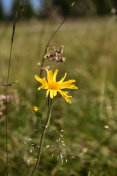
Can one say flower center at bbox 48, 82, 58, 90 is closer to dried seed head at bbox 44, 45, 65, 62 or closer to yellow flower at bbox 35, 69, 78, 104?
yellow flower at bbox 35, 69, 78, 104

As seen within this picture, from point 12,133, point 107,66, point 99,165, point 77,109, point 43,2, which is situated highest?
point 43,2

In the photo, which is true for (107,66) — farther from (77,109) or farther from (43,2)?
(43,2)

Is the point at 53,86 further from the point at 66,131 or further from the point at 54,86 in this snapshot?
the point at 66,131

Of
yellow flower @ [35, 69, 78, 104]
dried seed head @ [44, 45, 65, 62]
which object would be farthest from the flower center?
dried seed head @ [44, 45, 65, 62]

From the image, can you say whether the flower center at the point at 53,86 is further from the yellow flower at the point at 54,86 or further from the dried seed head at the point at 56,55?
the dried seed head at the point at 56,55

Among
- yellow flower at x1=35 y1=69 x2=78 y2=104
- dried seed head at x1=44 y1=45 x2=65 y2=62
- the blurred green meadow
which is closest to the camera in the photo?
yellow flower at x1=35 y1=69 x2=78 y2=104

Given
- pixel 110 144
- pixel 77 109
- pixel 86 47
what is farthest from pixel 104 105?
pixel 86 47

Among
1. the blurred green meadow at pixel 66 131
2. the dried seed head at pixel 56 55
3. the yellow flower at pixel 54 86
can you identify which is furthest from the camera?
the blurred green meadow at pixel 66 131

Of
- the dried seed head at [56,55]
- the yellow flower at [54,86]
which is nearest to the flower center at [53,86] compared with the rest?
the yellow flower at [54,86]

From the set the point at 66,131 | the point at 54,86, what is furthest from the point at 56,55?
the point at 66,131

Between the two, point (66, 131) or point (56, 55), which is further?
point (66, 131)

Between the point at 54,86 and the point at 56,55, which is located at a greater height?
the point at 56,55
